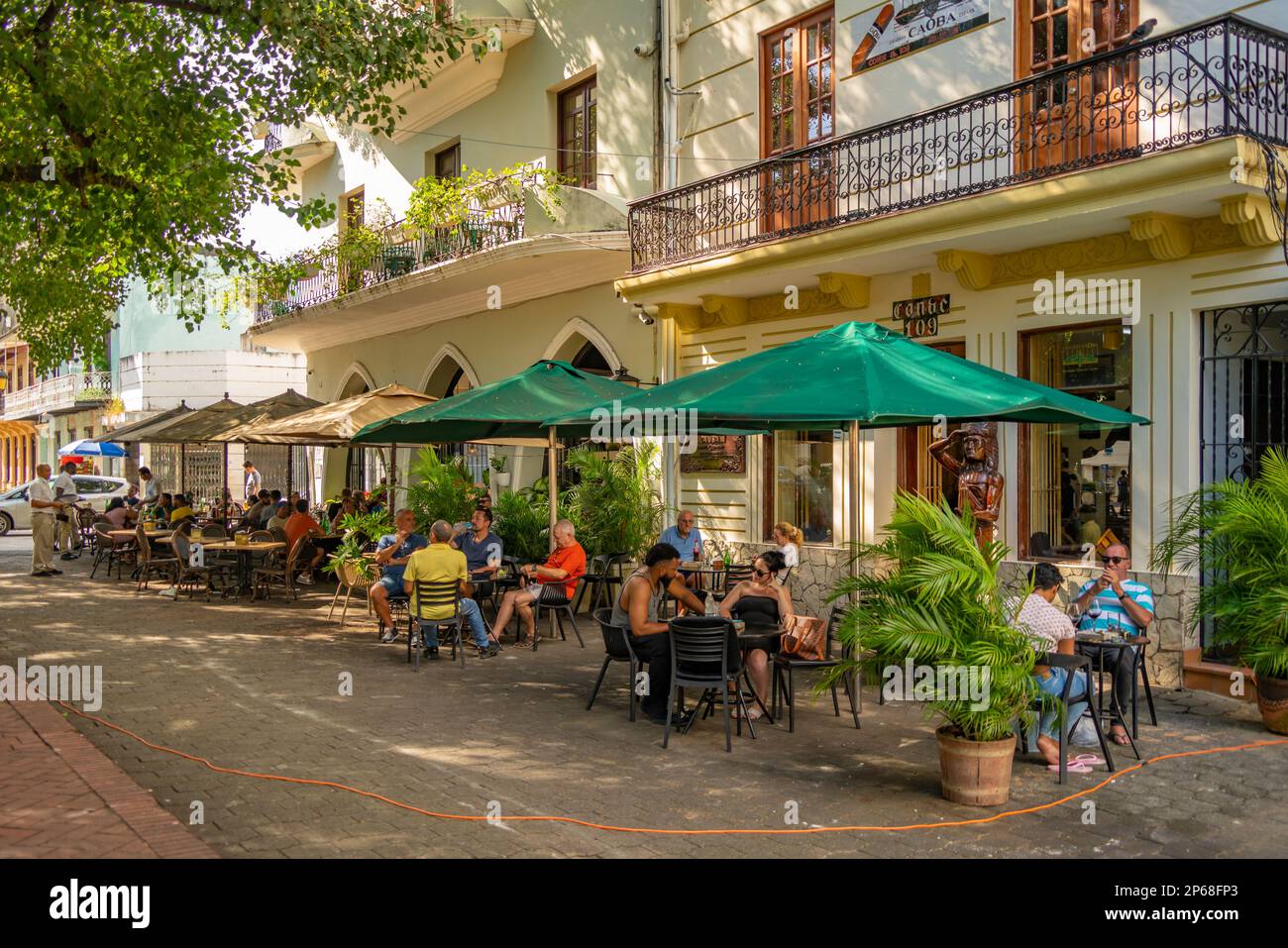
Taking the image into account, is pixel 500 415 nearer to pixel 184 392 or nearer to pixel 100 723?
pixel 100 723

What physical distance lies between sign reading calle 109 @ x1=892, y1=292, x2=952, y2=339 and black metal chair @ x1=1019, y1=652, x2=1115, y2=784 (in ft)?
18.5

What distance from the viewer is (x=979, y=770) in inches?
233

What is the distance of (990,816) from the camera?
5812 mm

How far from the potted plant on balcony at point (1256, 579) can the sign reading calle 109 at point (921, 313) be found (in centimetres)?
401

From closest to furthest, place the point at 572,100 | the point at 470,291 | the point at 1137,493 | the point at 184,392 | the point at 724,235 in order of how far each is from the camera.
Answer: the point at 1137,493, the point at 724,235, the point at 572,100, the point at 470,291, the point at 184,392

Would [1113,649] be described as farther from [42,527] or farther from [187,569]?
[42,527]

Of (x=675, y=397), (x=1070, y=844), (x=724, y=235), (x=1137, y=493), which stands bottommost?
(x=1070, y=844)

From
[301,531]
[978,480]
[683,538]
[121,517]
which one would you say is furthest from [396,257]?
[978,480]

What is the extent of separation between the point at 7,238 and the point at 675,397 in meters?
10.2

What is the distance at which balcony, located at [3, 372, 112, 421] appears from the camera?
41781 mm

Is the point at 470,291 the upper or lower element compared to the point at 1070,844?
upper
